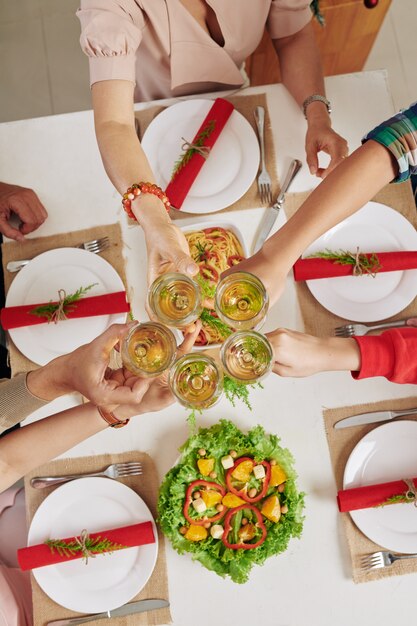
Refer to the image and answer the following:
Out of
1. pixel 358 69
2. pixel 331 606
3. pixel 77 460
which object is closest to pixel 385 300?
pixel 331 606

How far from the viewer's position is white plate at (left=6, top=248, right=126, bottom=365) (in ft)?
4.88

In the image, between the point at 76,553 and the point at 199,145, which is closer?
the point at 76,553

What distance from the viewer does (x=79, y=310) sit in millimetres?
1487

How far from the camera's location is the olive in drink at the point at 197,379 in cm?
119

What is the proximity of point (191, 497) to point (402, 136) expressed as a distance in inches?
36.0

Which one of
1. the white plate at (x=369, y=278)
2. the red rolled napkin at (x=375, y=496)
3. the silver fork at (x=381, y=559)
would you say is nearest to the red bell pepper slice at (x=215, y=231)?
the white plate at (x=369, y=278)

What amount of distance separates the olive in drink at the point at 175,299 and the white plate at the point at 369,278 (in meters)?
0.42

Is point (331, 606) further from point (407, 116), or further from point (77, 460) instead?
point (407, 116)

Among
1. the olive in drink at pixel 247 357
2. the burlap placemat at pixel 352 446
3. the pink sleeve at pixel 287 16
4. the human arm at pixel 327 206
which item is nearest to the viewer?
the olive in drink at pixel 247 357

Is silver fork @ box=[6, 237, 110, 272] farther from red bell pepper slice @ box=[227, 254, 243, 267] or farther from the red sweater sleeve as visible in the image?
the red sweater sleeve

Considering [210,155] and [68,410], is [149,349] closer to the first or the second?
[68,410]

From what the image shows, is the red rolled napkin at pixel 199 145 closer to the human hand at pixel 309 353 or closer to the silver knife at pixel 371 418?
the human hand at pixel 309 353

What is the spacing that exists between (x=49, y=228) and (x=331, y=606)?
119cm

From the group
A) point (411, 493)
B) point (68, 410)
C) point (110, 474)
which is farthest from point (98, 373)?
point (411, 493)
